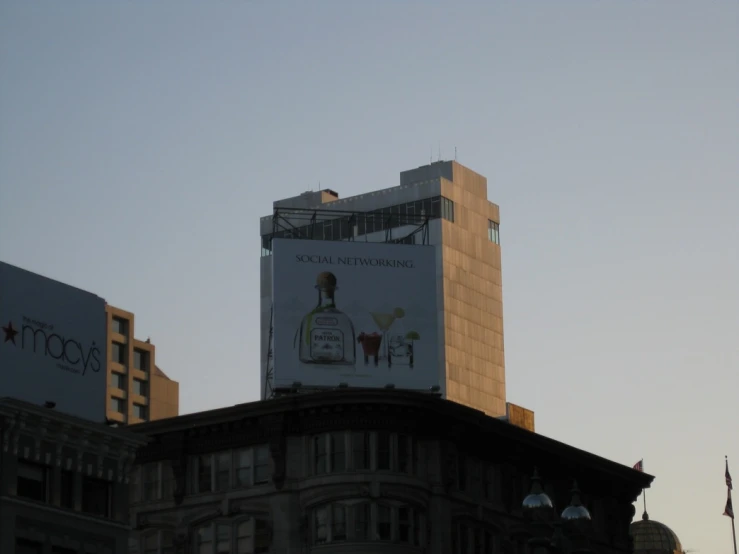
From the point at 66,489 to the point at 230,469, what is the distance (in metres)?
27.4

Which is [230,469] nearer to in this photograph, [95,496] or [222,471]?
[222,471]

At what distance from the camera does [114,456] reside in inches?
2783

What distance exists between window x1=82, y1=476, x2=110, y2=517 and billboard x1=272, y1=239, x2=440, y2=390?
29976 mm

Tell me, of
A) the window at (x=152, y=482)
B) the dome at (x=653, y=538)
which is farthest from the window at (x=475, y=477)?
the dome at (x=653, y=538)

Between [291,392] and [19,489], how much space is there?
111 ft

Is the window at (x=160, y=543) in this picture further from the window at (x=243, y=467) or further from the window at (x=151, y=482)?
the window at (x=243, y=467)

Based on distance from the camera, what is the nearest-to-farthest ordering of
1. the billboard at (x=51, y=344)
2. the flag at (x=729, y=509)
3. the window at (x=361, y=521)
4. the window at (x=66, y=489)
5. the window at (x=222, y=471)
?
the window at (x=66, y=489)
the billboard at (x=51, y=344)
the window at (x=361, y=521)
the window at (x=222, y=471)
the flag at (x=729, y=509)

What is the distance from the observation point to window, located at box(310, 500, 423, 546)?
91.2 meters

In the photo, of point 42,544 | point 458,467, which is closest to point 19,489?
point 42,544

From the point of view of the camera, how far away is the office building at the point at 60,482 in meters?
65.6

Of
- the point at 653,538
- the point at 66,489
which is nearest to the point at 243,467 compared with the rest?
the point at 66,489

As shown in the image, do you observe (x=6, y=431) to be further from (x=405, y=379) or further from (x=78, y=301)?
(x=405, y=379)

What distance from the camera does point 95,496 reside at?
70000 millimetres

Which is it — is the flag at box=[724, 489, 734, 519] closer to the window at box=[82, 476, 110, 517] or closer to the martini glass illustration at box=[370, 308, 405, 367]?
the martini glass illustration at box=[370, 308, 405, 367]
